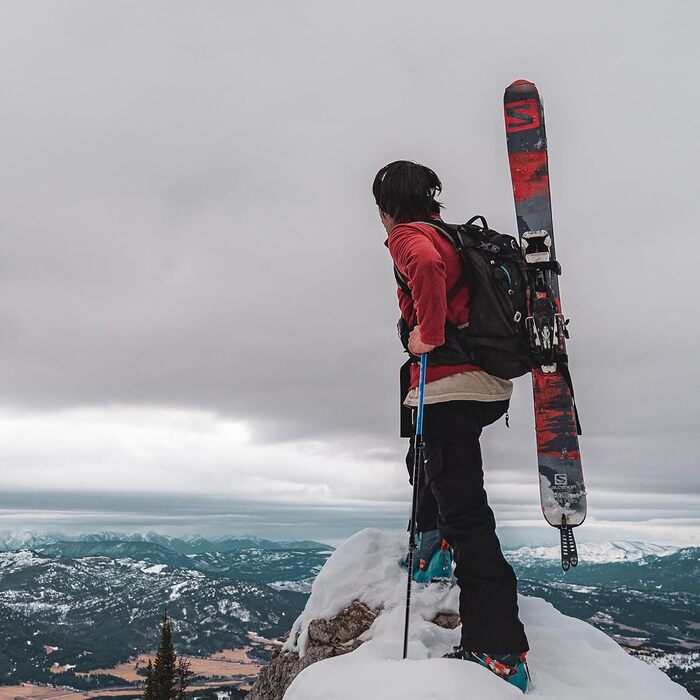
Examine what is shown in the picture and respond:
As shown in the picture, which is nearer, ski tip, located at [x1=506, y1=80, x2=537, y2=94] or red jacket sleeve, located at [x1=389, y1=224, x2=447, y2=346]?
red jacket sleeve, located at [x1=389, y1=224, x2=447, y2=346]

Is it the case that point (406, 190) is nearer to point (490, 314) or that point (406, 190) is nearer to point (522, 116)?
point (490, 314)

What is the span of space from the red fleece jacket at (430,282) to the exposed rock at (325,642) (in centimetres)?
376

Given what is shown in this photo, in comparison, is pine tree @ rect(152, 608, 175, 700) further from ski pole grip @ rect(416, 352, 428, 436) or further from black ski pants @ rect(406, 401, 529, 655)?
ski pole grip @ rect(416, 352, 428, 436)

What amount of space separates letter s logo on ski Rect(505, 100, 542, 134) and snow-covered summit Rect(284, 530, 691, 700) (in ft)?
22.9

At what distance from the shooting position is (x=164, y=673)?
153ft

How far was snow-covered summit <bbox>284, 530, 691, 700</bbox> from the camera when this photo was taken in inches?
180

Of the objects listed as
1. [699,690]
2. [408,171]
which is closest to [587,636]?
[408,171]

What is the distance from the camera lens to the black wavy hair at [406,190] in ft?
19.4

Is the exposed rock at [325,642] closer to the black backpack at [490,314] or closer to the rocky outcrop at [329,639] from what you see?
the rocky outcrop at [329,639]

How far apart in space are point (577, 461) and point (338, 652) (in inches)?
156

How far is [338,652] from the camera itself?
737 centimetres

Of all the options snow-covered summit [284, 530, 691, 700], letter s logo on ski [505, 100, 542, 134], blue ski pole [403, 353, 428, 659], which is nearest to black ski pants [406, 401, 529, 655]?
blue ski pole [403, 353, 428, 659]

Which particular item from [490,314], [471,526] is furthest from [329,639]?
[490,314]

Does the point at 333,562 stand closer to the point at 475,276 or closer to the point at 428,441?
the point at 428,441
